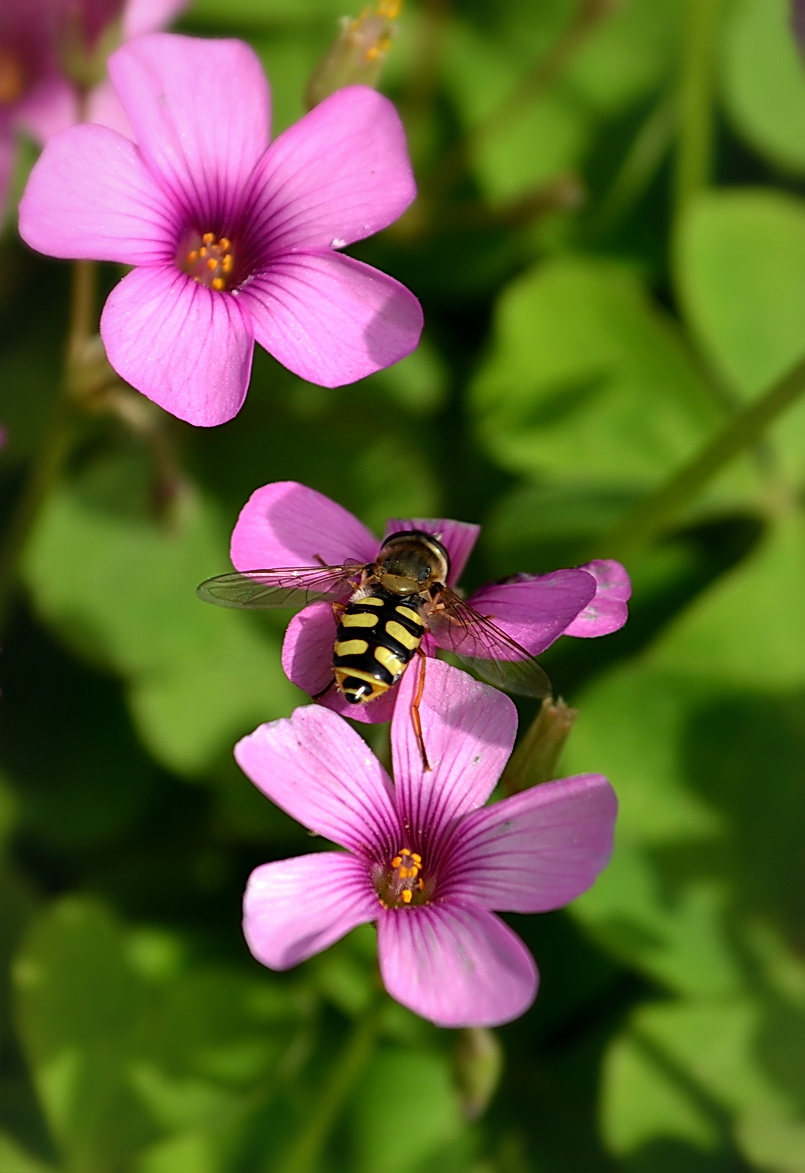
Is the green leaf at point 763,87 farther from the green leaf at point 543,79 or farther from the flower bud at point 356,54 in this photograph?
the flower bud at point 356,54

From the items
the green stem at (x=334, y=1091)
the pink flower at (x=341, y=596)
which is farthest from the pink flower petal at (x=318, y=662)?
the green stem at (x=334, y=1091)

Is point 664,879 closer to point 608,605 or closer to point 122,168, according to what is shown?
point 608,605

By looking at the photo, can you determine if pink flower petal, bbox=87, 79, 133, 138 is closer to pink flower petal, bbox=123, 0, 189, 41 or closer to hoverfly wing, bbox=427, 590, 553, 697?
pink flower petal, bbox=123, 0, 189, 41

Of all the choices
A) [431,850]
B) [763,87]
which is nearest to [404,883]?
[431,850]

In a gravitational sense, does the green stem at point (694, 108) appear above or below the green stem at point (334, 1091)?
above

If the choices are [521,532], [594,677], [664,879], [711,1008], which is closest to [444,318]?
[521,532]

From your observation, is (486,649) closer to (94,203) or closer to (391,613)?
(391,613)
